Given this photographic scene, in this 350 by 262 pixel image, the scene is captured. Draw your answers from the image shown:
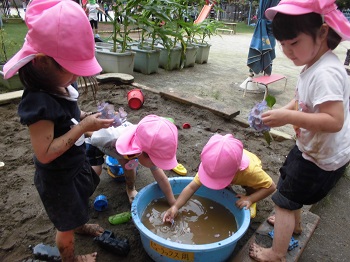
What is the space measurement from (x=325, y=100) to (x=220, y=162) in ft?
2.17

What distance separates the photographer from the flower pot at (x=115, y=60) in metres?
4.70

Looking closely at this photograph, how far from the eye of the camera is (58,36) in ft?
3.41

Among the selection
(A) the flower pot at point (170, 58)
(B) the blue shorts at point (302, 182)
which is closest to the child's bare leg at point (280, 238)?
(B) the blue shorts at point (302, 182)

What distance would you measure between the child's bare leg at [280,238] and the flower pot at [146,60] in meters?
4.21

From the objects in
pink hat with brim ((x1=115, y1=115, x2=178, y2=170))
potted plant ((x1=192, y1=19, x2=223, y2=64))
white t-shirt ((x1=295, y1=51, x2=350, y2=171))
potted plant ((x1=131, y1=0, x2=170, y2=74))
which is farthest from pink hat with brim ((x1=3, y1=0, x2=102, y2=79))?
potted plant ((x1=192, y1=19, x2=223, y2=64))

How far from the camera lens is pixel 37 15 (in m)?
1.08

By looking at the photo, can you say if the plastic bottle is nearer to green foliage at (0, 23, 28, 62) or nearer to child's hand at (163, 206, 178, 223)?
child's hand at (163, 206, 178, 223)

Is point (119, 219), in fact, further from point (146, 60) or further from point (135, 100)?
point (146, 60)

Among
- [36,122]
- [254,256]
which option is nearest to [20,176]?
[36,122]

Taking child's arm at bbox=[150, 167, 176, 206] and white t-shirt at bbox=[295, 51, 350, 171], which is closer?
white t-shirt at bbox=[295, 51, 350, 171]

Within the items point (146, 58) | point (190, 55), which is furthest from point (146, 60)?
point (190, 55)

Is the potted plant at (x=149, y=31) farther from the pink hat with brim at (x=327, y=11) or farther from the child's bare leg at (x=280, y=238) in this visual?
the child's bare leg at (x=280, y=238)

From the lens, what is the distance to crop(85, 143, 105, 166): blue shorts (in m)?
2.02

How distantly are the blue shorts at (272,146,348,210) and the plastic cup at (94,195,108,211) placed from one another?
1.09 m
